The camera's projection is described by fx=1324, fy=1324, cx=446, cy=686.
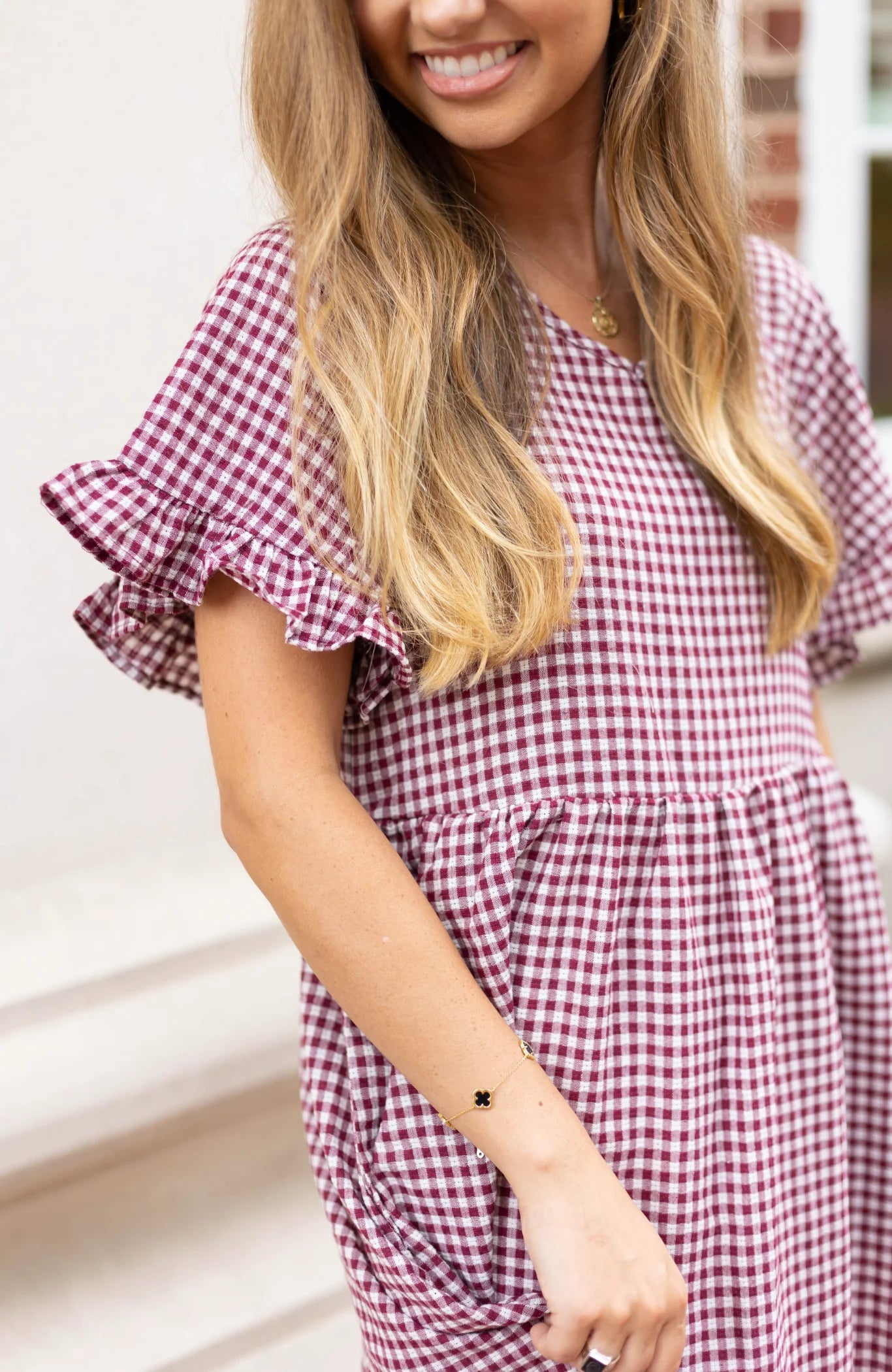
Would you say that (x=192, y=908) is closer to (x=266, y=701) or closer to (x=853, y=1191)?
(x=266, y=701)

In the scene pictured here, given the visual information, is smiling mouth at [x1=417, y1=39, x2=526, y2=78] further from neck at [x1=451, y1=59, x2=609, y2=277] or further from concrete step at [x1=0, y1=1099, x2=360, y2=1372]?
concrete step at [x1=0, y1=1099, x2=360, y2=1372]

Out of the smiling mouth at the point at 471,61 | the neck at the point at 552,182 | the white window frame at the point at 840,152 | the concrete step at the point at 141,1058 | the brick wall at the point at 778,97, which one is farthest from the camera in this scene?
the white window frame at the point at 840,152

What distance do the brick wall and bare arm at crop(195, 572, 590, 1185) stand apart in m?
1.41

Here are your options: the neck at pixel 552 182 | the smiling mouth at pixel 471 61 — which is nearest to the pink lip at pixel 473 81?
the smiling mouth at pixel 471 61

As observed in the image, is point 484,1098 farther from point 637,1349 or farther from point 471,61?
point 471,61

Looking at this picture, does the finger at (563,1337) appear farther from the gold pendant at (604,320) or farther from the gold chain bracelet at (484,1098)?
the gold pendant at (604,320)

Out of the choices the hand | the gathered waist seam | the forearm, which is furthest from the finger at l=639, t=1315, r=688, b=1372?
the gathered waist seam

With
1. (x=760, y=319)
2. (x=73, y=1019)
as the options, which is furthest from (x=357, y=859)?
(x=760, y=319)

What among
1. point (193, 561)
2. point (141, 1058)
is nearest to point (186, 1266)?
point (141, 1058)

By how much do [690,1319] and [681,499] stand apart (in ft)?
1.96

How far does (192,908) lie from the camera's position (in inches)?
51.9

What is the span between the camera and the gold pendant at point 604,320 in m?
1.05

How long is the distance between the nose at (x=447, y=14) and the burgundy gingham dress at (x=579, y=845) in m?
0.16

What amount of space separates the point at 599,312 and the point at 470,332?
0.17 m
